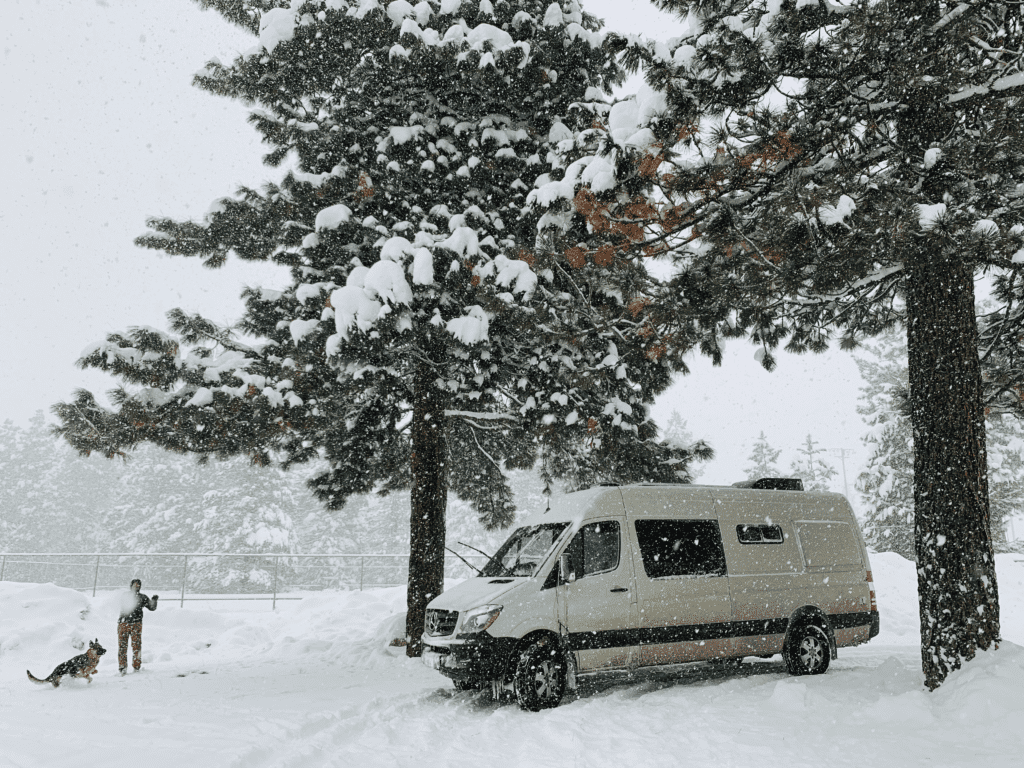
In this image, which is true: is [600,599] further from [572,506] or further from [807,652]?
[807,652]

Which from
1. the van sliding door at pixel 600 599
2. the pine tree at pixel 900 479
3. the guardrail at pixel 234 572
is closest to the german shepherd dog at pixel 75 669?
the van sliding door at pixel 600 599

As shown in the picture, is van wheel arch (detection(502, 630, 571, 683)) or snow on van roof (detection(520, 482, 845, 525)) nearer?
van wheel arch (detection(502, 630, 571, 683))

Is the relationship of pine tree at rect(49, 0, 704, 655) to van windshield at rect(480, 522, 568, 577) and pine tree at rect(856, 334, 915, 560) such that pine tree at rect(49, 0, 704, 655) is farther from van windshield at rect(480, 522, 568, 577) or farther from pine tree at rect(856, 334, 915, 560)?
pine tree at rect(856, 334, 915, 560)

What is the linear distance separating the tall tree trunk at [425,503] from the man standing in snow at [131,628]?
4.41 meters

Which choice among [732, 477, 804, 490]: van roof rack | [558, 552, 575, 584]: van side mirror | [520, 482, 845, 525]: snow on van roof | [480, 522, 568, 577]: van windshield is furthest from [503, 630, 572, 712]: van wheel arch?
[732, 477, 804, 490]: van roof rack

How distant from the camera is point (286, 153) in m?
11.8

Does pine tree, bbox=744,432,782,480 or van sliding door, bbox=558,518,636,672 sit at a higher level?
pine tree, bbox=744,432,782,480

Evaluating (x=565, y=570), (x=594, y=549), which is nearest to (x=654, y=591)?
(x=594, y=549)

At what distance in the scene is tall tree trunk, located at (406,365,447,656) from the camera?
11055mm

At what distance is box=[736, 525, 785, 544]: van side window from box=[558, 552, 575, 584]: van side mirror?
2.60 m

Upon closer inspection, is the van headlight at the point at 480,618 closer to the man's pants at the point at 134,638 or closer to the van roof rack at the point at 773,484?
the van roof rack at the point at 773,484

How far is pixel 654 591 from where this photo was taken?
8.27 meters

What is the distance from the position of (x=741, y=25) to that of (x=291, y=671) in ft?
33.0

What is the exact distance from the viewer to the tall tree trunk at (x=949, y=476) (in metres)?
6.50
